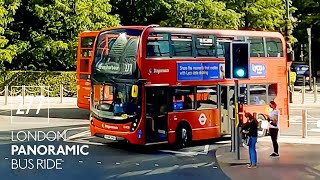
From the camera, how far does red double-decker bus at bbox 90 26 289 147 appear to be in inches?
634

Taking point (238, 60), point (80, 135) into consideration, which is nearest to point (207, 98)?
point (238, 60)

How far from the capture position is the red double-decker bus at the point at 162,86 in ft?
52.8

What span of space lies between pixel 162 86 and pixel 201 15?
1904cm

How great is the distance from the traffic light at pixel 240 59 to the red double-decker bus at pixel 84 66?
10.4 metres

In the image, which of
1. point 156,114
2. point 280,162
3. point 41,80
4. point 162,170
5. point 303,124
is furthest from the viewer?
point 41,80

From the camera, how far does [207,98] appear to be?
704 inches

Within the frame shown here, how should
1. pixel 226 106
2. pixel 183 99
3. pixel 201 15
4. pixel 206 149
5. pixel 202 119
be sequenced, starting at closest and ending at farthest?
pixel 206 149, pixel 183 99, pixel 202 119, pixel 226 106, pixel 201 15

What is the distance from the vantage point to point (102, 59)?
17000 mm

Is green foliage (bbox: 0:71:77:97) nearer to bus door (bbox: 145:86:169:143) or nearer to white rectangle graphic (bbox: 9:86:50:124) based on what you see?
white rectangle graphic (bbox: 9:86:50:124)

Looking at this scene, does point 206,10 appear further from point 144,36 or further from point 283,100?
point 144,36

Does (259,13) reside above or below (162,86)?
above

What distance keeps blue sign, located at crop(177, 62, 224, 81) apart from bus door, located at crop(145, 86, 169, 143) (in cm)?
77

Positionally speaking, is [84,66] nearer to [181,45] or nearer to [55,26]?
[181,45]

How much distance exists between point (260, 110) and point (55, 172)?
27.8 ft
